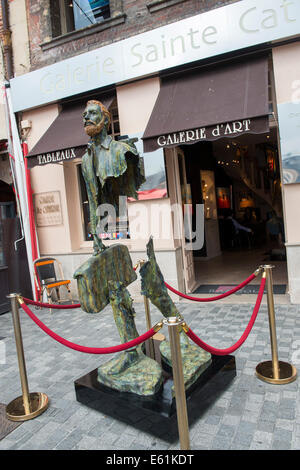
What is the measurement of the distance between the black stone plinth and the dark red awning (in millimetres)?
3308

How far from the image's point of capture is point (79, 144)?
20.6ft

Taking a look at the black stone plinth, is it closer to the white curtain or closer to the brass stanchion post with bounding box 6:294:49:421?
the brass stanchion post with bounding box 6:294:49:421

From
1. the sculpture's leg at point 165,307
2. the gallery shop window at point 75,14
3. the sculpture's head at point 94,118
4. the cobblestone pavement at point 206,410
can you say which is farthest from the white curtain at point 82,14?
the cobblestone pavement at point 206,410

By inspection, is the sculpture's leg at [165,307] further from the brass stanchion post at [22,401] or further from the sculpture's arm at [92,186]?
the brass stanchion post at [22,401]

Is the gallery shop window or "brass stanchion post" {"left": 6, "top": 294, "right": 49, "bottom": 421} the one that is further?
the gallery shop window

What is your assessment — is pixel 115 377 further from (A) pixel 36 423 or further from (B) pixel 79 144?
(B) pixel 79 144

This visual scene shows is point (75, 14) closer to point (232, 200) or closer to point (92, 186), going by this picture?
point (92, 186)

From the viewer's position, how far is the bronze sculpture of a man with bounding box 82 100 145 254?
3.01 meters

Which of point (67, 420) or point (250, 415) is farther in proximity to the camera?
point (67, 420)

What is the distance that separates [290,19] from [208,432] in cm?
575

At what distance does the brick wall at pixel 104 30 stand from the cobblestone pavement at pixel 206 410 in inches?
215

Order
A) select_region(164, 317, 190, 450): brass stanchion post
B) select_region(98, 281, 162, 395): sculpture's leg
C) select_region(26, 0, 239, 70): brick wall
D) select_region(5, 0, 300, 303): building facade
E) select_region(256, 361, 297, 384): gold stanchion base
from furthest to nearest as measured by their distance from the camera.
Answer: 1. select_region(26, 0, 239, 70): brick wall
2. select_region(5, 0, 300, 303): building facade
3. select_region(256, 361, 297, 384): gold stanchion base
4. select_region(98, 281, 162, 395): sculpture's leg
5. select_region(164, 317, 190, 450): brass stanchion post

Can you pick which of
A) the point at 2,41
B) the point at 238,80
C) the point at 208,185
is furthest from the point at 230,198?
→ the point at 2,41

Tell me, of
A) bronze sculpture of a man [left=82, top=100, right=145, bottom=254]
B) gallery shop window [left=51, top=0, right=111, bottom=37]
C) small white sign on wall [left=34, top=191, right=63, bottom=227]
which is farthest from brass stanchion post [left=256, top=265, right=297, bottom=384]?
gallery shop window [left=51, top=0, right=111, bottom=37]
